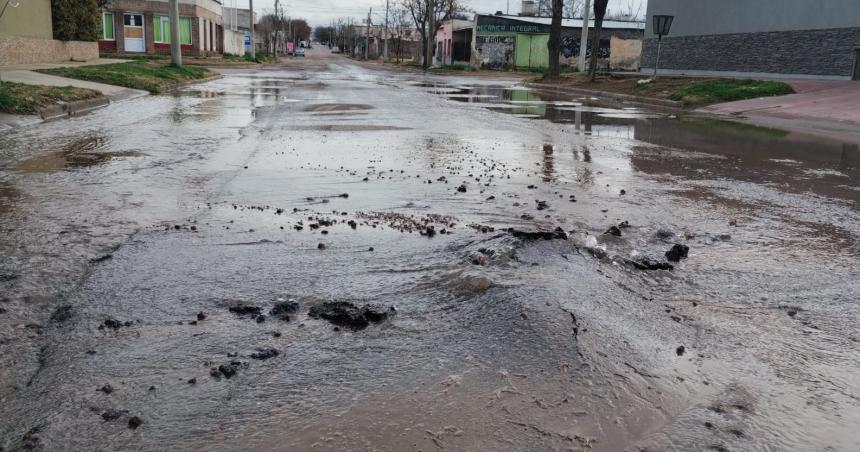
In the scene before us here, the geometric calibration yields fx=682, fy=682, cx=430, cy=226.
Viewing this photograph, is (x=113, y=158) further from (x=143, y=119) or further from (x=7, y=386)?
(x=7, y=386)

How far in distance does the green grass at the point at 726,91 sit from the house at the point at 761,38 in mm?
3621

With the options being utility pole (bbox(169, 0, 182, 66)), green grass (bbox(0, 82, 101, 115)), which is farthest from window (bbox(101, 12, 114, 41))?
green grass (bbox(0, 82, 101, 115))

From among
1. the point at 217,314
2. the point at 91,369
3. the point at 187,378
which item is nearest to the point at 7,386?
the point at 91,369

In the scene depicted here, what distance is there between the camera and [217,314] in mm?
3551

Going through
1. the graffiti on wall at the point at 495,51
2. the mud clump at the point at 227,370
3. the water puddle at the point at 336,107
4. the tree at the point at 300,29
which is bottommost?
the mud clump at the point at 227,370

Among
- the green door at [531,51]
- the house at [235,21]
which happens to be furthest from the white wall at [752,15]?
the house at [235,21]

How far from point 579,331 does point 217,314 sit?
1.86 m

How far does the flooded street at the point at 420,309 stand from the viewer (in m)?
2.63

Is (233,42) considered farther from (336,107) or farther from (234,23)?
(336,107)

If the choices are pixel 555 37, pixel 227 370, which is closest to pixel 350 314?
pixel 227 370

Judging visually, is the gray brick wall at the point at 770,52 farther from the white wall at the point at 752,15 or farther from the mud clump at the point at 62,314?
the mud clump at the point at 62,314

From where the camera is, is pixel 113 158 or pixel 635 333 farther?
pixel 113 158

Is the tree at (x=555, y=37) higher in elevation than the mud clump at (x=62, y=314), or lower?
higher

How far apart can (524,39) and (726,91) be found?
41.8 meters
